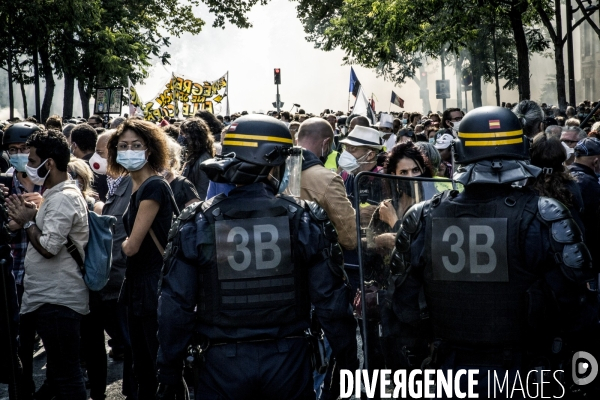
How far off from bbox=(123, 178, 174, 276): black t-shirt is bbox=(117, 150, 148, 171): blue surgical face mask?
0.20m

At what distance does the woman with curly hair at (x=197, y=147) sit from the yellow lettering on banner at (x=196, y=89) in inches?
411

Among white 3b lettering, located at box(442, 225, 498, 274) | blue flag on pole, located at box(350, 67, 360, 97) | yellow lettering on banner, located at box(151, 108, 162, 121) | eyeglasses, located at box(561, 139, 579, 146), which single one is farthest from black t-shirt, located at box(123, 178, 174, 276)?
yellow lettering on banner, located at box(151, 108, 162, 121)

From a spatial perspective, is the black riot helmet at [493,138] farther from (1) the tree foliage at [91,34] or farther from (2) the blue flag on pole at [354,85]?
(1) the tree foliage at [91,34]

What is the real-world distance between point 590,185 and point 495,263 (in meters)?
3.13

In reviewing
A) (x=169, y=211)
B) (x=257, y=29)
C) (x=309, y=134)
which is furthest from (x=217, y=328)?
(x=257, y=29)

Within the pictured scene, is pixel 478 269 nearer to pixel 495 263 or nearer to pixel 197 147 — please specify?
pixel 495 263

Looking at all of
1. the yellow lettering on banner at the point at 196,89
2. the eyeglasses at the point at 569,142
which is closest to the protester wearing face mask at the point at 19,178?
the eyeglasses at the point at 569,142

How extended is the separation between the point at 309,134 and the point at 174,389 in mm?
2813

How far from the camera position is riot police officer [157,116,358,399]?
3.39 metres

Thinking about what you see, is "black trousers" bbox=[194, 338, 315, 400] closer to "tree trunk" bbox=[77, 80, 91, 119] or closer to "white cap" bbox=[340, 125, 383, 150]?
"white cap" bbox=[340, 125, 383, 150]

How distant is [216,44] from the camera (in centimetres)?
19662

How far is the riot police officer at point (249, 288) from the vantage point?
3.39m

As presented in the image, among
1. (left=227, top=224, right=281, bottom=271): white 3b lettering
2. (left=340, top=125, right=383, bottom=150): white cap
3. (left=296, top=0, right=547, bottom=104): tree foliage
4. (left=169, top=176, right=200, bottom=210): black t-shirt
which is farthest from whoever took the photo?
(left=296, top=0, right=547, bottom=104): tree foliage

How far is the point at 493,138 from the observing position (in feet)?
11.4
